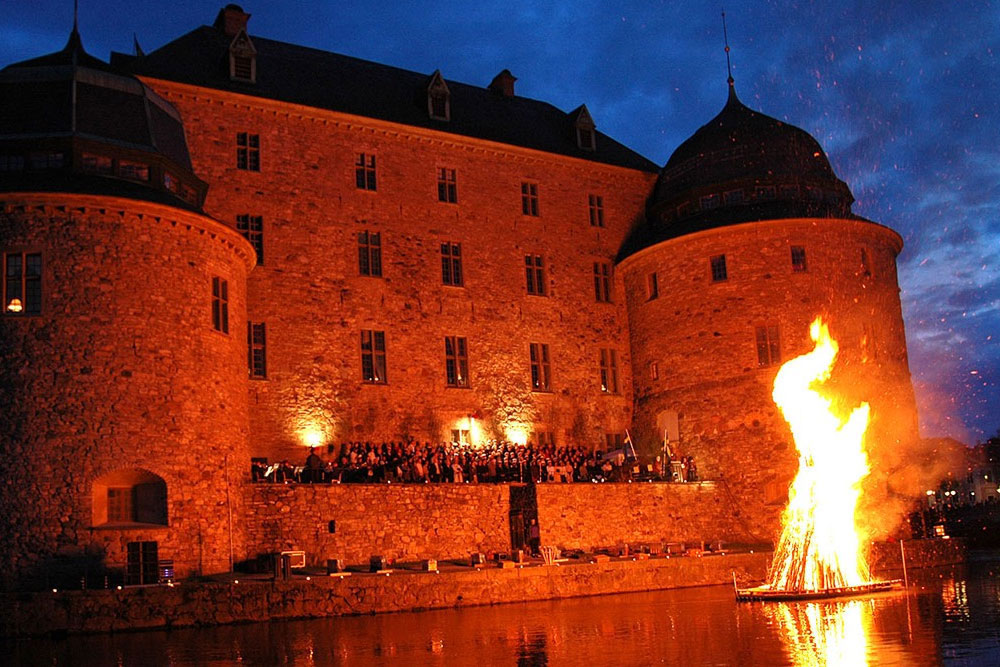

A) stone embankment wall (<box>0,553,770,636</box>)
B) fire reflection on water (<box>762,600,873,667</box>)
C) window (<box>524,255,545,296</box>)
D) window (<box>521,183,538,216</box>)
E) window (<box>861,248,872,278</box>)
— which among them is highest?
window (<box>521,183,538,216</box>)

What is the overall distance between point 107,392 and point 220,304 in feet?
14.8

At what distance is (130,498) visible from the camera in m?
25.2

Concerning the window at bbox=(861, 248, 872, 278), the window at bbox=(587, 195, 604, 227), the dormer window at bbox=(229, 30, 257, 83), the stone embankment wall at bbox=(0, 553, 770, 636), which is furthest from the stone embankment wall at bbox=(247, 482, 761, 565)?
the dormer window at bbox=(229, 30, 257, 83)

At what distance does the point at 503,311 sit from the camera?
38.4 meters

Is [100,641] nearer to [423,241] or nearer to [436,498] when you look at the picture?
[436,498]

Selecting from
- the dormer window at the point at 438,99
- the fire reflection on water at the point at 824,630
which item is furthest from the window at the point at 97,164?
the fire reflection on water at the point at 824,630

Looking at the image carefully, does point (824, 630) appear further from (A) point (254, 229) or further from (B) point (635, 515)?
(A) point (254, 229)

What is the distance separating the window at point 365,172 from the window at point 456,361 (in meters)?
5.99

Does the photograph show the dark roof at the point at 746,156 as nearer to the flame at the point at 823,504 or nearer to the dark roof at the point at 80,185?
the flame at the point at 823,504

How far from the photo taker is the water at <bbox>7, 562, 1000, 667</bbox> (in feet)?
46.8

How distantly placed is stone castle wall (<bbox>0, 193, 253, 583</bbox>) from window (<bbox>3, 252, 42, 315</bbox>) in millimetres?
205

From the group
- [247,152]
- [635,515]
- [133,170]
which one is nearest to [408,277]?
[247,152]

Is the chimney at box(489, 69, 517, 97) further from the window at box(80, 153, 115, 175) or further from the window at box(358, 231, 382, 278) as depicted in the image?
the window at box(80, 153, 115, 175)

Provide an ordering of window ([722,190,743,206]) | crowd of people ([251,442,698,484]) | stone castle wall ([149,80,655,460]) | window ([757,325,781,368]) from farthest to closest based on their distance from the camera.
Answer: window ([722,190,743,206]), window ([757,325,781,368]), stone castle wall ([149,80,655,460]), crowd of people ([251,442,698,484])
